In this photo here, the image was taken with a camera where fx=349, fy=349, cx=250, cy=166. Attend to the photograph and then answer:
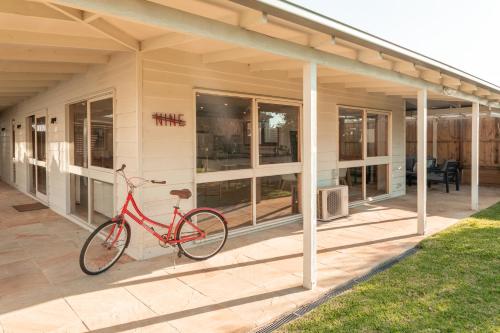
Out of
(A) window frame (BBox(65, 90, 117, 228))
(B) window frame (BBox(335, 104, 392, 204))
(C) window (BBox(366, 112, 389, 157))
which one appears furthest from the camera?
(C) window (BBox(366, 112, 389, 157))

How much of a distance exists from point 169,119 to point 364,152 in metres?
4.73

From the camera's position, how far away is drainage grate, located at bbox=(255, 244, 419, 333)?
2.60 m

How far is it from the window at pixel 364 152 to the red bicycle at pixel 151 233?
357 cm

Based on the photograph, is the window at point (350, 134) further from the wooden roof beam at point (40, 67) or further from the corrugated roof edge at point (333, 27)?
Answer: the wooden roof beam at point (40, 67)

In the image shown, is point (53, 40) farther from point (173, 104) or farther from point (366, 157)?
point (366, 157)

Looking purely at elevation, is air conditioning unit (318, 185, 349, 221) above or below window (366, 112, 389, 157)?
below

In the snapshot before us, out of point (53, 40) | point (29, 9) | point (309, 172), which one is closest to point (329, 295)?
point (309, 172)

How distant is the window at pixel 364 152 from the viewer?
712cm

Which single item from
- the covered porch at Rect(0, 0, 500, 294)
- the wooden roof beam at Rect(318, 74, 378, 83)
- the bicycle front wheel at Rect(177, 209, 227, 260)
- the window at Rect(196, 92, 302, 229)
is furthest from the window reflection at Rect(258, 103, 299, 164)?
the bicycle front wheel at Rect(177, 209, 227, 260)

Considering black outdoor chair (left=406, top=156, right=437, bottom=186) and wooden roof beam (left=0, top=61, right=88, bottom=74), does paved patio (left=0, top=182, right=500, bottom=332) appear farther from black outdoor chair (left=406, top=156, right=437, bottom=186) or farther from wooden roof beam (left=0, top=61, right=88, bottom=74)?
black outdoor chair (left=406, top=156, right=437, bottom=186)

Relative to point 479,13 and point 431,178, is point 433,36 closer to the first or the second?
point 479,13

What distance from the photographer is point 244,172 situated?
203 inches

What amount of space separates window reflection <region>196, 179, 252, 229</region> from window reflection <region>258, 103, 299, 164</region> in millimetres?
567

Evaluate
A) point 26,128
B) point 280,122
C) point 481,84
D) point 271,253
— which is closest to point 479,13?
point 481,84
